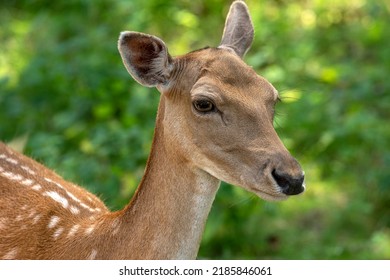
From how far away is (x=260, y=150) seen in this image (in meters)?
4.37

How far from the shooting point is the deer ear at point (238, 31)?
5141 millimetres

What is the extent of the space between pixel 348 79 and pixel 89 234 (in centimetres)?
494

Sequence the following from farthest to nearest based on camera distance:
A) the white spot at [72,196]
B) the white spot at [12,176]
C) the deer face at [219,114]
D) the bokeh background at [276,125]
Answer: the bokeh background at [276,125]
the white spot at [12,176]
the white spot at [72,196]
the deer face at [219,114]

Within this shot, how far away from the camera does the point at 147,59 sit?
472 cm

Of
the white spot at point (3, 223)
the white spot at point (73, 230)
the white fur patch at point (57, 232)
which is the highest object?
the white spot at point (3, 223)

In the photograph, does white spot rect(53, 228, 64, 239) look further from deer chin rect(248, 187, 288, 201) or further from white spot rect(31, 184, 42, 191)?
deer chin rect(248, 187, 288, 201)

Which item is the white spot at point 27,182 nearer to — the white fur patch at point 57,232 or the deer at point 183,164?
the deer at point 183,164

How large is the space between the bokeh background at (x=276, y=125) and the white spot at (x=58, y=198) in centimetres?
205

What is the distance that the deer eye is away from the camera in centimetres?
450

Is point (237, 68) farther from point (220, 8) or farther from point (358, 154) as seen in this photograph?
point (220, 8)

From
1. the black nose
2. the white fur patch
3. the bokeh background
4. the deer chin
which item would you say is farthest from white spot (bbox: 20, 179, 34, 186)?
the bokeh background

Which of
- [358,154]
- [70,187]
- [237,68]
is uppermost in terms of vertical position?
[237,68]

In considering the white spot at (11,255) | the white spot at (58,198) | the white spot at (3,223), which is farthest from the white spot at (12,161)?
the white spot at (11,255)
